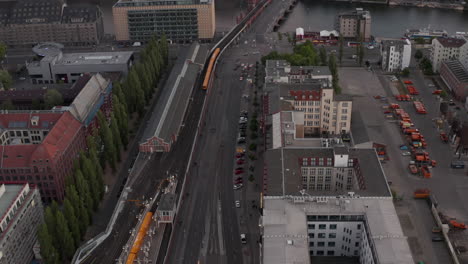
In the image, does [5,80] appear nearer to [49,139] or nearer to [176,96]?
[176,96]

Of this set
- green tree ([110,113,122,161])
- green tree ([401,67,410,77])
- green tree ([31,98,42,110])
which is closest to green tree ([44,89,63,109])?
green tree ([31,98,42,110])

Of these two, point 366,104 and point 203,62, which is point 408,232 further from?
point 203,62

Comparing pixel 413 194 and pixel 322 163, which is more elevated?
pixel 322 163

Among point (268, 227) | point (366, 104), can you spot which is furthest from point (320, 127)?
point (268, 227)

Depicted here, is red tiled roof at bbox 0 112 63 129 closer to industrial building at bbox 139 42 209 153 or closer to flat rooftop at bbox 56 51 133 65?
industrial building at bbox 139 42 209 153

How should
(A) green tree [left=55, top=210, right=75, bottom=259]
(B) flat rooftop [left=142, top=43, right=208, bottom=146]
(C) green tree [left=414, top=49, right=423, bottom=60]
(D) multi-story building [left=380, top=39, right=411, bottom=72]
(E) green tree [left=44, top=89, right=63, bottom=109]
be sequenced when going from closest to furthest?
1. (A) green tree [left=55, top=210, right=75, bottom=259]
2. (B) flat rooftop [left=142, top=43, right=208, bottom=146]
3. (E) green tree [left=44, top=89, right=63, bottom=109]
4. (D) multi-story building [left=380, top=39, right=411, bottom=72]
5. (C) green tree [left=414, top=49, right=423, bottom=60]

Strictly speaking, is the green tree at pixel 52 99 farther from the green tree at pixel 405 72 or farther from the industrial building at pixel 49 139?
the green tree at pixel 405 72
